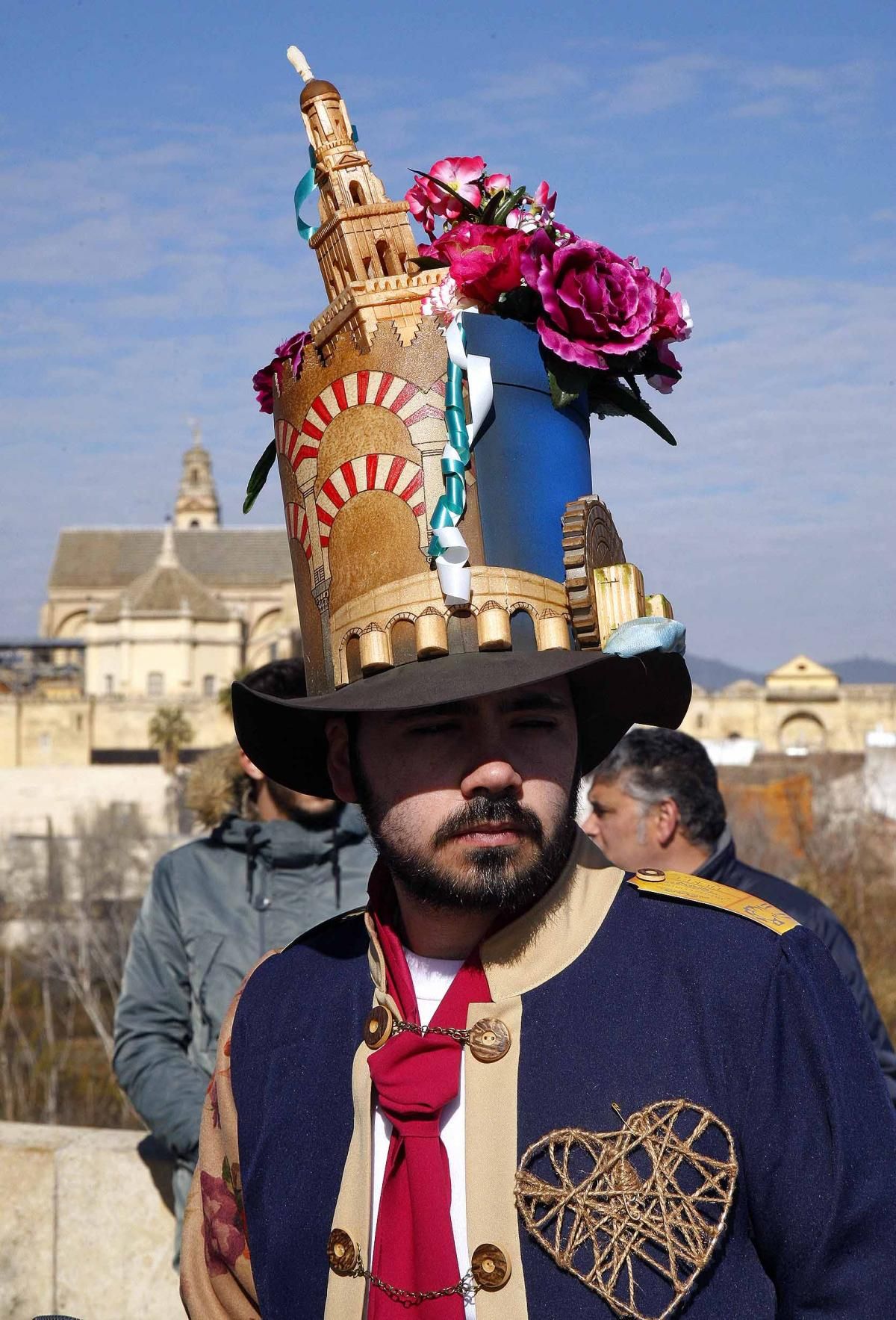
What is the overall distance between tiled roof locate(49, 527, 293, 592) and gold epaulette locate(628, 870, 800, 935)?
8079 cm

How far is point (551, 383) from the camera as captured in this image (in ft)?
7.76

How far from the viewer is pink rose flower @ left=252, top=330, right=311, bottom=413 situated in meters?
2.50

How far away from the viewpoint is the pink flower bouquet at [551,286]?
7.59 feet

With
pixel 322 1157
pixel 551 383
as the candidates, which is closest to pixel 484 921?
pixel 322 1157

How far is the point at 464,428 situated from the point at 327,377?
0.29 meters

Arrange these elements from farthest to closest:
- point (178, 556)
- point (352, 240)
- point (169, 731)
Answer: point (178, 556)
point (169, 731)
point (352, 240)

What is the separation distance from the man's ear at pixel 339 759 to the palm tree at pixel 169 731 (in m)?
59.8

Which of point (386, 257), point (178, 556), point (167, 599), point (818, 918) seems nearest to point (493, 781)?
point (386, 257)

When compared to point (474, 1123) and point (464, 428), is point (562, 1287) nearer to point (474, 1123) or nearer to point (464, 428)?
point (474, 1123)

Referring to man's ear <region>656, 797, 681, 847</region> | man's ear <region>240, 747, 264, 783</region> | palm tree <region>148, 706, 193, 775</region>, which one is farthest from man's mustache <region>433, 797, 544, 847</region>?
palm tree <region>148, 706, 193, 775</region>

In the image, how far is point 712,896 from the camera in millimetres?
2336

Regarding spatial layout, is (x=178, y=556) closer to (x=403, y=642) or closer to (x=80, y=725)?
(x=80, y=725)

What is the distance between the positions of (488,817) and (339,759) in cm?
49

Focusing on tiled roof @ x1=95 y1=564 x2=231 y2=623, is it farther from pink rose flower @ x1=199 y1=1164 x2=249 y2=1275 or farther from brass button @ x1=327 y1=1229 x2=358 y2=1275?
brass button @ x1=327 y1=1229 x2=358 y2=1275
